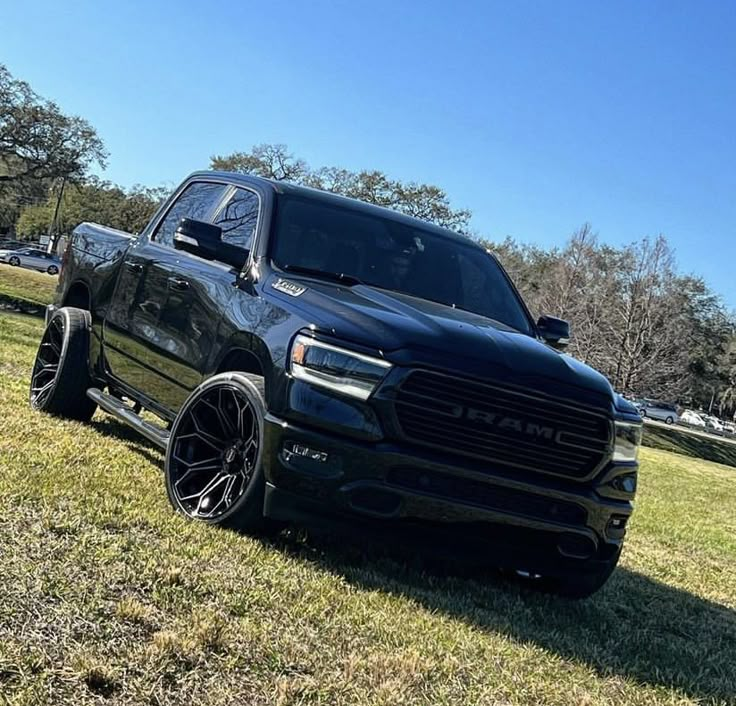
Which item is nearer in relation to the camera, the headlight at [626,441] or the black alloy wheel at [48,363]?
the headlight at [626,441]

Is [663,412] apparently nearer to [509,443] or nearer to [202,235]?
[202,235]

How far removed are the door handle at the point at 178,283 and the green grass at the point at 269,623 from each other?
112 centimetres

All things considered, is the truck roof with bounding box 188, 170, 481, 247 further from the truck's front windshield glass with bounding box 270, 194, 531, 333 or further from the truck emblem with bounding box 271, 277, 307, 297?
the truck emblem with bounding box 271, 277, 307, 297

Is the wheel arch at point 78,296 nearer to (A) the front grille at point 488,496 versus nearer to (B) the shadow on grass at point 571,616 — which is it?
(B) the shadow on grass at point 571,616

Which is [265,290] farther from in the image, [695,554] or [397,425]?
[695,554]

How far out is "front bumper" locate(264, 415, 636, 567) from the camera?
3721 mm

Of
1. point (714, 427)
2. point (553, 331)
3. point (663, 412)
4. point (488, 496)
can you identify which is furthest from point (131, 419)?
point (714, 427)

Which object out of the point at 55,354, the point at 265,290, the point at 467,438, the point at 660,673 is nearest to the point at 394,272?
the point at 265,290

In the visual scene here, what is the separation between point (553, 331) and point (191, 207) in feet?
8.49

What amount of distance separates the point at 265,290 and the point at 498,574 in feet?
6.41

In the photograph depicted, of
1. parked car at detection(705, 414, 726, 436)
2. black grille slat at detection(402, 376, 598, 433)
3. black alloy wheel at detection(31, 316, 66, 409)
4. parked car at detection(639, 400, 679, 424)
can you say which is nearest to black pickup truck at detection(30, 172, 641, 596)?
black grille slat at detection(402, 376, 598, 433)

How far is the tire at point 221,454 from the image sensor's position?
13.0 ft

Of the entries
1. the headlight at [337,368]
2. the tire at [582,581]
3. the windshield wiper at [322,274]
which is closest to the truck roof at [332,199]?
the windshield wiper at [322,274]

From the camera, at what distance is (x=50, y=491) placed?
14.1 feet
